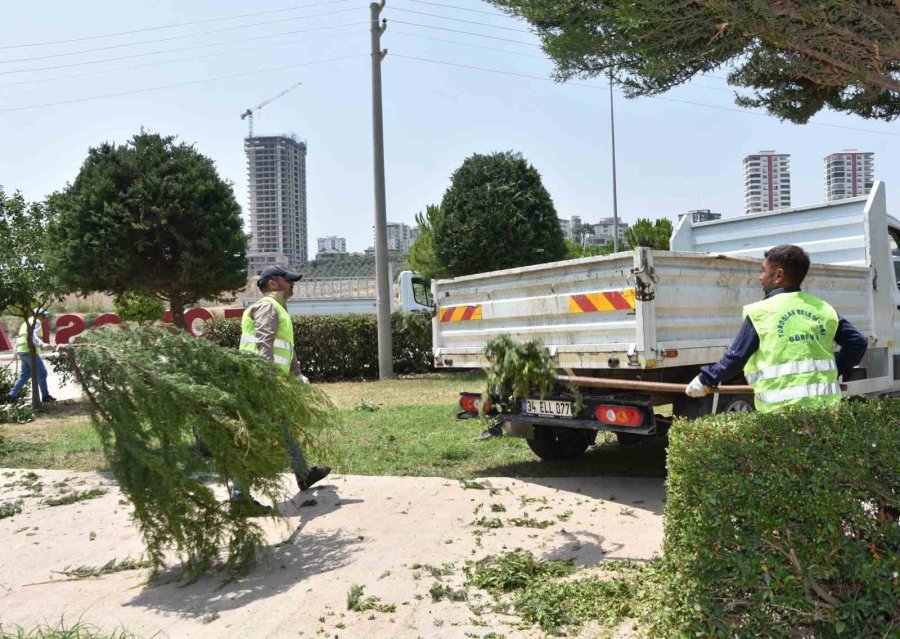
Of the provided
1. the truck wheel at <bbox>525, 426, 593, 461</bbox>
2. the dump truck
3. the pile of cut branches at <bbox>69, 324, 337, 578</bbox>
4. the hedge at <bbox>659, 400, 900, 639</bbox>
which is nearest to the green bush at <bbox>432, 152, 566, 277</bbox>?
the dump truck

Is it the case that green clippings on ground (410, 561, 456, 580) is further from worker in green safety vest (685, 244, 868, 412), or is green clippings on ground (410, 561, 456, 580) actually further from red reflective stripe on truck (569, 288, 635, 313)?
red reflective stripe on truck (569, 288, 635, 313)

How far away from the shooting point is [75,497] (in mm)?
6543

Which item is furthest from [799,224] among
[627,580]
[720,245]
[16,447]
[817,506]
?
[16,447]

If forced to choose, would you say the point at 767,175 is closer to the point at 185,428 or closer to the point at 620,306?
the point at 620,306

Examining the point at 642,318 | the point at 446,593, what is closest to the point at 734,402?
the point at 642,318

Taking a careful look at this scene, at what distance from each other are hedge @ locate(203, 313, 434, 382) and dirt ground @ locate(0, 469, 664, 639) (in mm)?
9853

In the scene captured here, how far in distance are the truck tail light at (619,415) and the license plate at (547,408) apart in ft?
0.89

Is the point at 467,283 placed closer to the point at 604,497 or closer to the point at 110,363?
the point at 604,497

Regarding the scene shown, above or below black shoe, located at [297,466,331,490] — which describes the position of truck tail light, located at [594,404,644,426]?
above

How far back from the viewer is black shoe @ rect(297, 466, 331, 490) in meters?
6.20

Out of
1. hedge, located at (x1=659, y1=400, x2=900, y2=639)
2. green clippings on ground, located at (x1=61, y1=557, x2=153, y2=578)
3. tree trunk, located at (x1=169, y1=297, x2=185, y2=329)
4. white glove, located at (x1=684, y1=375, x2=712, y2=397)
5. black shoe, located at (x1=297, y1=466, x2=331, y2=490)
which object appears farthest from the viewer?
tree trunk, located at (x1=169, y1=297, x2=185, y2=329)

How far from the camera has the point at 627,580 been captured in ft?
13.4

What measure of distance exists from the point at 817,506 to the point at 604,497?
10.7ft

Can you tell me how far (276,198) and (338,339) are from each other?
274ft
